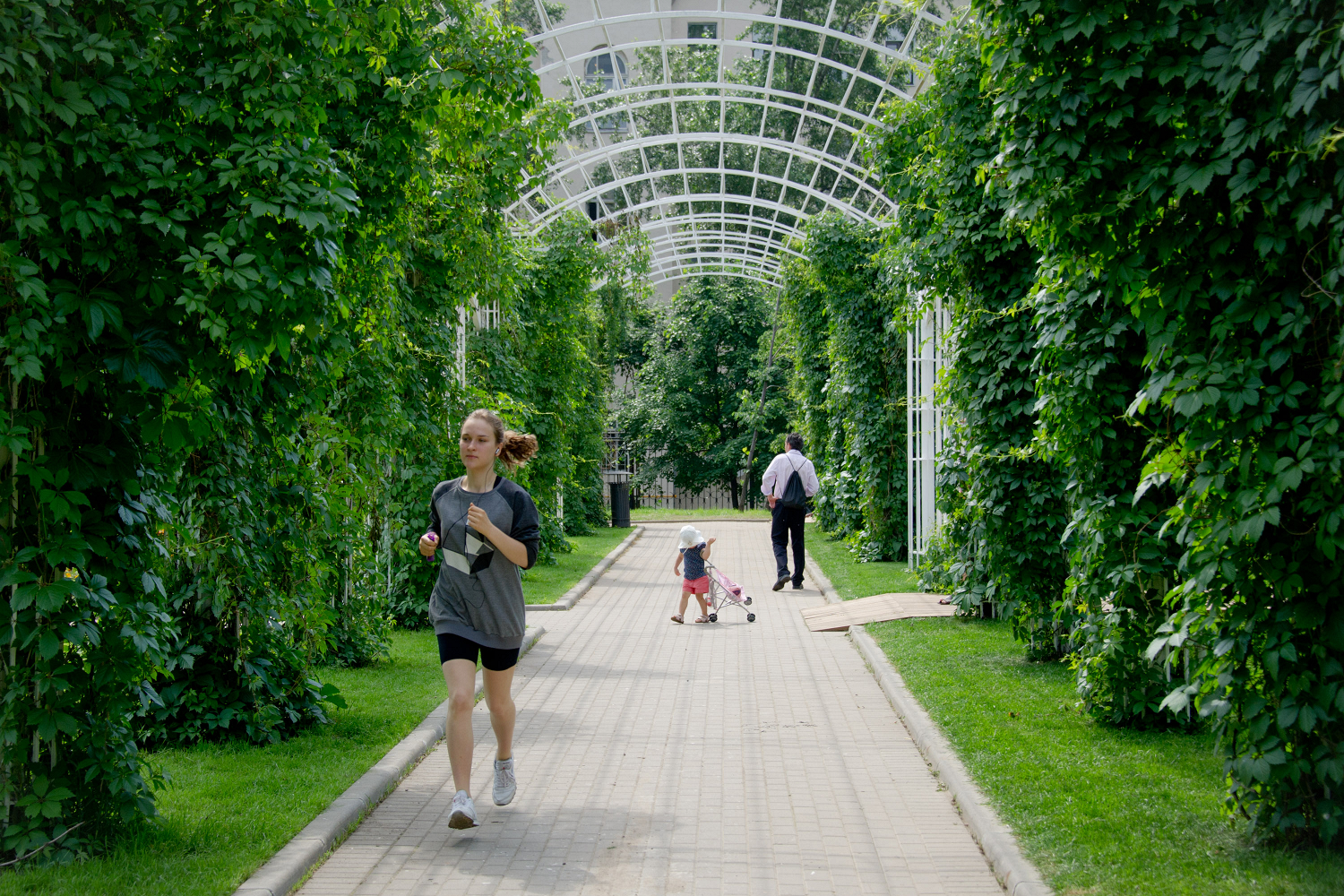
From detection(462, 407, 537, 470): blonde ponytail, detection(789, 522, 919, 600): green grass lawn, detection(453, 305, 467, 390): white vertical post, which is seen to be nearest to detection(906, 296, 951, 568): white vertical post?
detection(789, 522, 919, 600): green grass lawn

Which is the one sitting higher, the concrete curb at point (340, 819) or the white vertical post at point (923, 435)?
the white vertical post at point (923, 435)

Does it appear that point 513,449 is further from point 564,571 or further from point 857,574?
point 564,571

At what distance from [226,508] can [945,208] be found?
5.67 metres

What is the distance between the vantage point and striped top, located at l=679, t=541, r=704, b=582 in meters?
12.6

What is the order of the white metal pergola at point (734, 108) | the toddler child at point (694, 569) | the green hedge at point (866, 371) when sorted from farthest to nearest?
1. the green hedge at point (866, 371)
2. the white metal pergola at point (734, 108)
3. the toddler child at point (694, 569)

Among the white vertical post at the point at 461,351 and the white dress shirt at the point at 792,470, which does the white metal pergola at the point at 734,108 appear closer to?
the white vertical post at the point at 461,351

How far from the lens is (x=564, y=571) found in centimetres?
1731

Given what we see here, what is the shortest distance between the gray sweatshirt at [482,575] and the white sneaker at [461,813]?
2.28 feet

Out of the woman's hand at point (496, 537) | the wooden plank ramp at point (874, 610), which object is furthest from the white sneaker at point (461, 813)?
the wooden plank ramp at point (874, 610)

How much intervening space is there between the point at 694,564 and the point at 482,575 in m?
7.26

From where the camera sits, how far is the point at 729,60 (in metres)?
28.8

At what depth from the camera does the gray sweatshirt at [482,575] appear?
18.0ft

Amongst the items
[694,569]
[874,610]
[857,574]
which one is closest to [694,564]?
[694,569]

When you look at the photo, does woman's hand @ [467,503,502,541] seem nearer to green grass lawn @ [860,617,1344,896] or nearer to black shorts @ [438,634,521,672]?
black shorts @ [438,634,521,672]
